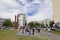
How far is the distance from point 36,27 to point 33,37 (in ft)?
0.54

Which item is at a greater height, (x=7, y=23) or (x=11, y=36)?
(x=7, y=23)

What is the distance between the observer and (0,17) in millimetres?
1971

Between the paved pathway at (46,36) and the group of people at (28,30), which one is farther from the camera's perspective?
the group of people at (28,30)

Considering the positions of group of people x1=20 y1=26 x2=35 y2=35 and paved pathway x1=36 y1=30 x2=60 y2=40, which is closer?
paved pathway x1=36 y1=30 x2=60 y2=40

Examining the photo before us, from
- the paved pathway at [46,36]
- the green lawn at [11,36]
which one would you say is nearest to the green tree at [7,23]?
the green lawn at [11,36]

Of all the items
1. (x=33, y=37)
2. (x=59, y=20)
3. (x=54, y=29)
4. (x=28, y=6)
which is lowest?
(x=33, y=37)

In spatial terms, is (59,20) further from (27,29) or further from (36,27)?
(27,29)

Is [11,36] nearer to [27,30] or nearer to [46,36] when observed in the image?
[27,30]

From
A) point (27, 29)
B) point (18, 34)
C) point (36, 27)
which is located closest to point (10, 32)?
point (18, 34)

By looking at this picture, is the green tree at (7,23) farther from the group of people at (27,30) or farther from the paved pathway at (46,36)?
the paved pathway at (46,36)

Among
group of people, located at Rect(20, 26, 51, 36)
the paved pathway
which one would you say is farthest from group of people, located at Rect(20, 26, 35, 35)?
the paved pathway

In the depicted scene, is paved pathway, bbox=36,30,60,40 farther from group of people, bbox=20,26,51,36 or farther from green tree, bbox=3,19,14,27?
green tree, bbox=3,19,14,27

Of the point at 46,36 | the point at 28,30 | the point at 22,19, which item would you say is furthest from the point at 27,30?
the point at 46,36

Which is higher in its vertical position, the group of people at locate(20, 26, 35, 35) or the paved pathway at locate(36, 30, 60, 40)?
the group of people at locate(20, 26, 35, 35)
